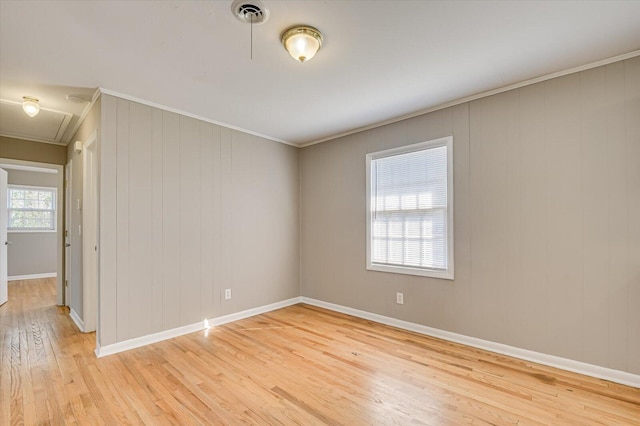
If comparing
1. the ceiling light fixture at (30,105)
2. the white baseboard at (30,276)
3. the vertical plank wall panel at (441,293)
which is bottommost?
the white baseboard at (30,276)

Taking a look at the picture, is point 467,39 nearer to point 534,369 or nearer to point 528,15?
point 528,15

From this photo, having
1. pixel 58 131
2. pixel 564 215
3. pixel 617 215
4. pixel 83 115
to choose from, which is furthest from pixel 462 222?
pixel 58 131

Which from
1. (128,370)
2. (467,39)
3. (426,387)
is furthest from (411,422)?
(467,39)

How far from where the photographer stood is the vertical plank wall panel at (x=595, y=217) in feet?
7.99

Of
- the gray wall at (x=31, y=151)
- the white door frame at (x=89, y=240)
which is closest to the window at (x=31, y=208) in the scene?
the gray wall at (x=31, y=151)

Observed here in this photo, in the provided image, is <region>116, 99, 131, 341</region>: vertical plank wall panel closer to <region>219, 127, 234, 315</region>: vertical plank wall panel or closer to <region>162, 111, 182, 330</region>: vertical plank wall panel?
<region>162, 111, 182, 330</region>: vertical plank wall panel

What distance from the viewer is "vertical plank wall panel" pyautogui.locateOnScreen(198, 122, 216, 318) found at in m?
3.69

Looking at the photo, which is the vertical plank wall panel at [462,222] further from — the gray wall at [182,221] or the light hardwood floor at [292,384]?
the gray wall at [182,221]

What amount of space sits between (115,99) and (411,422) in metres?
3.70

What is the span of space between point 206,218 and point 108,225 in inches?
40.4

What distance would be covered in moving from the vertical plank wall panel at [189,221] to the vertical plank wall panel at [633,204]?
401cm

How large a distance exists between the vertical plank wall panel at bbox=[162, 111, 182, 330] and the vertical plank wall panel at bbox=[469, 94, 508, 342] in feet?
10.4

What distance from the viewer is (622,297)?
2.36m

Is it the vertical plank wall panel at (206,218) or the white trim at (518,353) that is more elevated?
the vertical plank wall panel at (206,218)
